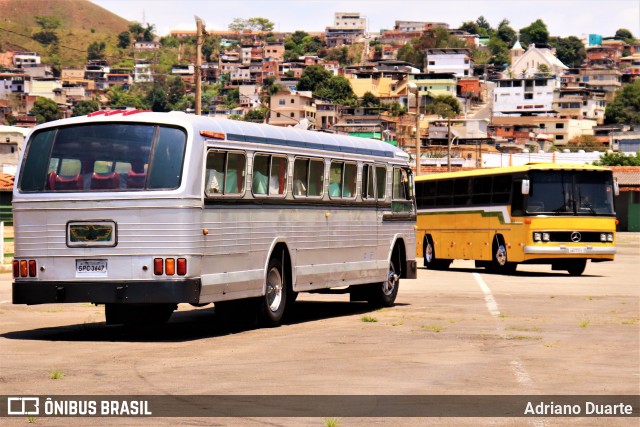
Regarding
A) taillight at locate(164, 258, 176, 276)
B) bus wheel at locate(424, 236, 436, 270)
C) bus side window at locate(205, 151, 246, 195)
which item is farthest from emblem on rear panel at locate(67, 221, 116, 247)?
bus wheel at locate(424, 236, 436, 270)

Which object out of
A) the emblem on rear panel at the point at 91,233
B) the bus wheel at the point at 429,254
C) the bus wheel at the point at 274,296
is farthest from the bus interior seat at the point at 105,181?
the bus wheel at the point at 429,254

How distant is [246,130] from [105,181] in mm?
2241

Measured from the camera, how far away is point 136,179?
16922 mm

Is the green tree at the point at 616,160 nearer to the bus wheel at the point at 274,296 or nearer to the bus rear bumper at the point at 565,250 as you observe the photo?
the bus rear bumper at the point at 565,250

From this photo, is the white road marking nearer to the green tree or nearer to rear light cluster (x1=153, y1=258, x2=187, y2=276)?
rear light cluster (x1=153, y1=258, x2=187, y2=276)

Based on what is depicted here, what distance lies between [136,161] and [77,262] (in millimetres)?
1384

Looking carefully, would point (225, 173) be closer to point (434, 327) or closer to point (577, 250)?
point (434, 327)

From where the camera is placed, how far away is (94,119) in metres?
17.3

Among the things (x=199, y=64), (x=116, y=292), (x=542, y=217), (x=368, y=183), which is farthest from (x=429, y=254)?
(x=116, y=292)

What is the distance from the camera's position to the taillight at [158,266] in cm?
1677

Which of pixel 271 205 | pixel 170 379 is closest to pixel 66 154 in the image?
pixel 271 205

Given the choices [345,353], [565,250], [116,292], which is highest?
[116,292]

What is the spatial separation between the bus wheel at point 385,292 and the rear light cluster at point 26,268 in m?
7.66

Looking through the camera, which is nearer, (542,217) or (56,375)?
(56,375)
